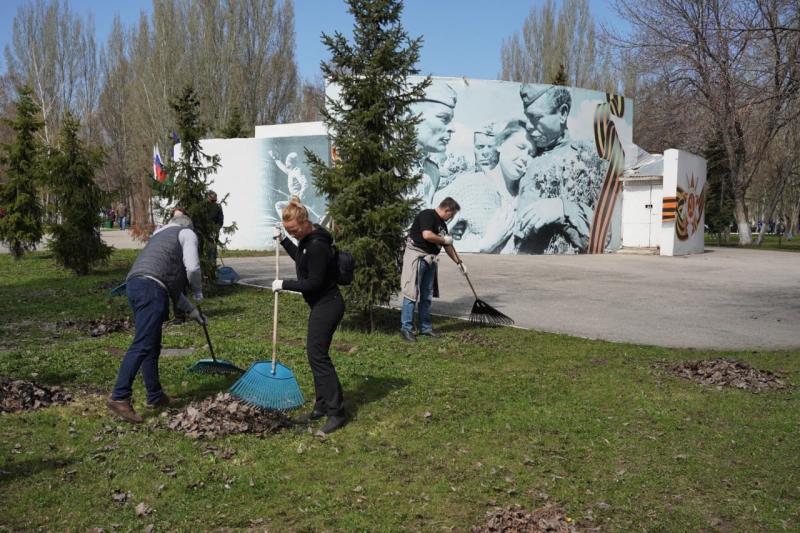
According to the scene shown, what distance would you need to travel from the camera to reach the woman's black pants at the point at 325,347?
5.93 metres

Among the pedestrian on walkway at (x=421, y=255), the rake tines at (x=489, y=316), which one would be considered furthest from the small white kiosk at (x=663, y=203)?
the pedestrian on walkway at (x=421, y=255)

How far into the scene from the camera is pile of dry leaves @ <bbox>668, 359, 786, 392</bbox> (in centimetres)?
737

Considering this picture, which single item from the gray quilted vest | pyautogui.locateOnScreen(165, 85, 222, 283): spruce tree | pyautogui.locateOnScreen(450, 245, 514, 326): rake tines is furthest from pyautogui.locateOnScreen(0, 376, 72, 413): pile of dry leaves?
pyautogui.locateOnScreen(165, 85, 222, 283): spruce tree

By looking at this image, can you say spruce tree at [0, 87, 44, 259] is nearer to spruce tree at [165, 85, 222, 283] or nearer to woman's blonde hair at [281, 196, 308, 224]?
spruce tree at [165, 85, 222, 283]

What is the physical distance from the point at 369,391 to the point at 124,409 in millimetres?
2402

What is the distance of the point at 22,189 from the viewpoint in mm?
20969

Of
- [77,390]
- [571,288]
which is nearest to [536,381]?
[77,390]

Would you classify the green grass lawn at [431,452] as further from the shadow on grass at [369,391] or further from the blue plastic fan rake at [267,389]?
the blue plastic fan rake at [267,389]

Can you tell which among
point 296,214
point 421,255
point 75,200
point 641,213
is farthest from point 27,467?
point 641,213

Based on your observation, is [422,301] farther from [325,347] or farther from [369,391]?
[325,347]

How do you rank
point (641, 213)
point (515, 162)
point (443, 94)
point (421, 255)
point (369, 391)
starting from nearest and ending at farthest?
point (369, 391), point (421, 255), point (443, 94), point (515, 162), point (641, 213)

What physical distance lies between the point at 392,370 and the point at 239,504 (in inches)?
142

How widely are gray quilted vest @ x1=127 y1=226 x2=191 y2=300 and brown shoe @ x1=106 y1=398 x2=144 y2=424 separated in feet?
3.31

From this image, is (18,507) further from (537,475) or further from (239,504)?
(537,475)
